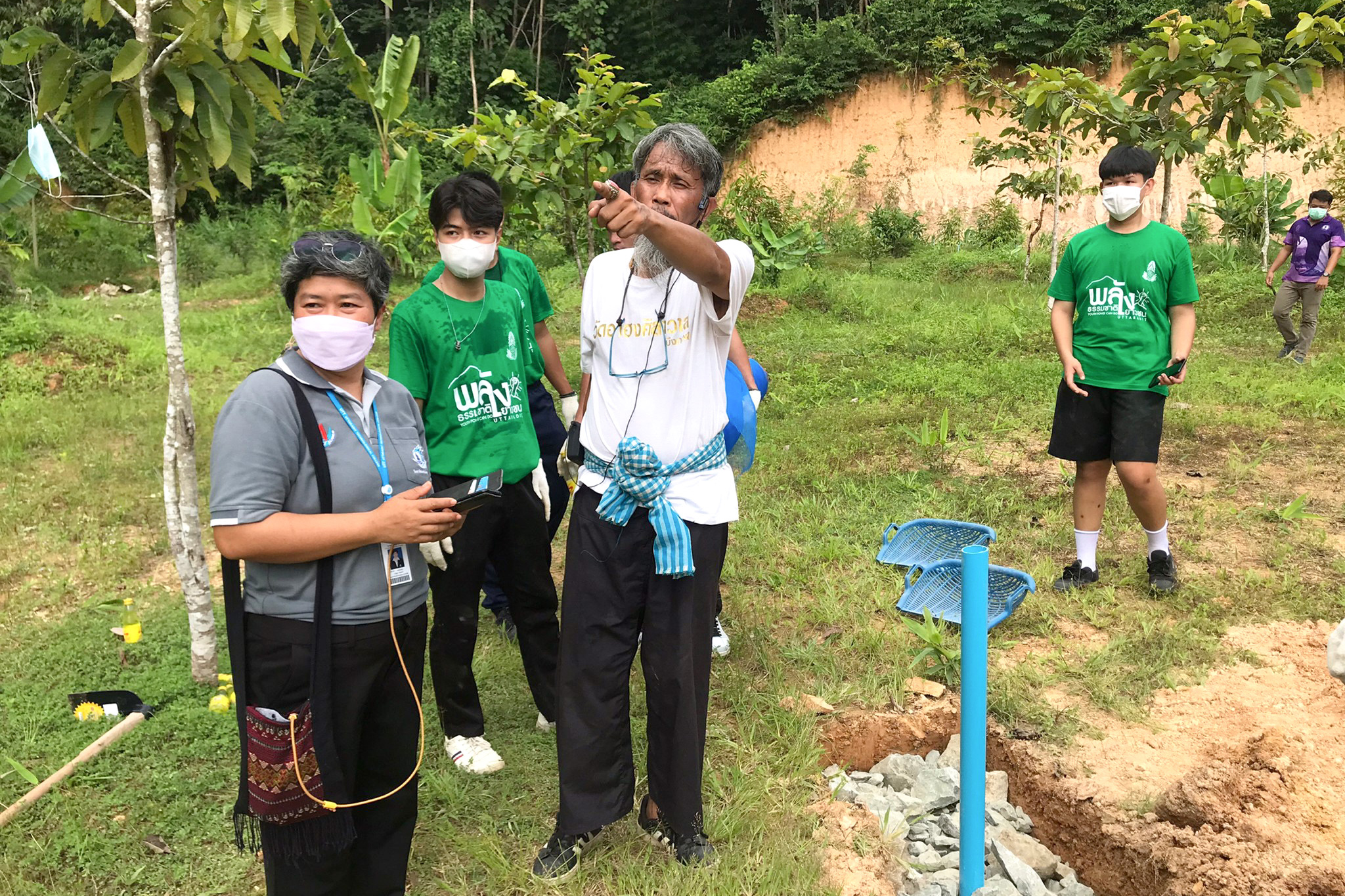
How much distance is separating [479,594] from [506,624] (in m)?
0.97

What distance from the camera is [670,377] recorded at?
2.33 m

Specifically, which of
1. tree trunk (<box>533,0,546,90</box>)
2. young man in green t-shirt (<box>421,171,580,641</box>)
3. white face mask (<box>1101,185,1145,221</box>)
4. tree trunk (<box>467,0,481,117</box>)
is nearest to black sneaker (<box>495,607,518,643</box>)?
young man in green t-shirt (<box>421,171,580,641</box>)

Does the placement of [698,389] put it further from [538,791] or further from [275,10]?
[275,10]

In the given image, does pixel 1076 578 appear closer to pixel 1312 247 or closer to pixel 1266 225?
pixel 1312 247

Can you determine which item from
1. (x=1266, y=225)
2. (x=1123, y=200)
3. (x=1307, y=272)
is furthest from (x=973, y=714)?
(x=1266, y=225)

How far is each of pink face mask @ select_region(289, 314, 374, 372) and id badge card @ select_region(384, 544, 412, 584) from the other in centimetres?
40

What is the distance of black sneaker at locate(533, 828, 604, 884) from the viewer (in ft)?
8.21

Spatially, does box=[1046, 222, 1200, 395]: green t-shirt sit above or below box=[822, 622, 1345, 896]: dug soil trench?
above

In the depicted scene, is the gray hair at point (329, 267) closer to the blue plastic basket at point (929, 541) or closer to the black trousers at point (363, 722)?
the black trousers at point (363, 722)

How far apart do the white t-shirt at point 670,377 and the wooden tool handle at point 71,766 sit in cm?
199

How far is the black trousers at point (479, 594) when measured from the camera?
116 inches

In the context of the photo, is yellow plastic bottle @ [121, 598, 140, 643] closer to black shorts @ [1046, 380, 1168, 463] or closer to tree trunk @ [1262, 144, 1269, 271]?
black shorts @ [1046, 380, 1168, 463]

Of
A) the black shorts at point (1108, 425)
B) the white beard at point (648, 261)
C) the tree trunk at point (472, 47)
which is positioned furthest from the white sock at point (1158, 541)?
the tree trunk at point (472, 47)

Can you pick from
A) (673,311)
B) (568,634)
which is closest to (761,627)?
(568,634)
